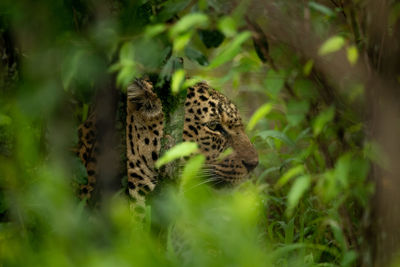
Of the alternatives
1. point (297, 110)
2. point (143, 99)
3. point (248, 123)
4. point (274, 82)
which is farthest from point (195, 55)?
point (143, 99)

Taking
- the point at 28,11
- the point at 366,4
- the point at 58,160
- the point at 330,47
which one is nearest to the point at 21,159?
the point at 58,160

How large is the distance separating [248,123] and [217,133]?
6.45 ft

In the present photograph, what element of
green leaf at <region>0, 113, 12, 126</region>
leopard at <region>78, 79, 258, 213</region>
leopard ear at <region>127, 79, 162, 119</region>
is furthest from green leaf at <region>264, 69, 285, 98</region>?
leopard ear at <region>127, 79, 162, 119</region>

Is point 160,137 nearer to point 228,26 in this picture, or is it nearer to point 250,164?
point 250,164

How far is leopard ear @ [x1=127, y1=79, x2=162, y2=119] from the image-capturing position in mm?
4002

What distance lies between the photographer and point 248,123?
261 centimetres

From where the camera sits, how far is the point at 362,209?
2.57 meters

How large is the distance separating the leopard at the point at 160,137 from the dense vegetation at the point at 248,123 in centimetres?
67

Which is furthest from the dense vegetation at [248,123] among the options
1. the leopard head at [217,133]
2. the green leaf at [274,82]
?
the leopard head at [217,133]

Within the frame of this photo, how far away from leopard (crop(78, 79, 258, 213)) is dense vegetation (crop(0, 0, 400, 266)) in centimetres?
67

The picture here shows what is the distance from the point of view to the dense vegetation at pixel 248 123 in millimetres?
2074

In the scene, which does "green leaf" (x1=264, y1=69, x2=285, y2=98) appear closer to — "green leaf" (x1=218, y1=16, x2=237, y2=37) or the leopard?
"green leaf" (x1=218, y1=16, x2=237, y2=37)

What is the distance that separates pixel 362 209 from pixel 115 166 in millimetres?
1655

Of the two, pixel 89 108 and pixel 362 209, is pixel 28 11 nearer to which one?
pixel 89 108
